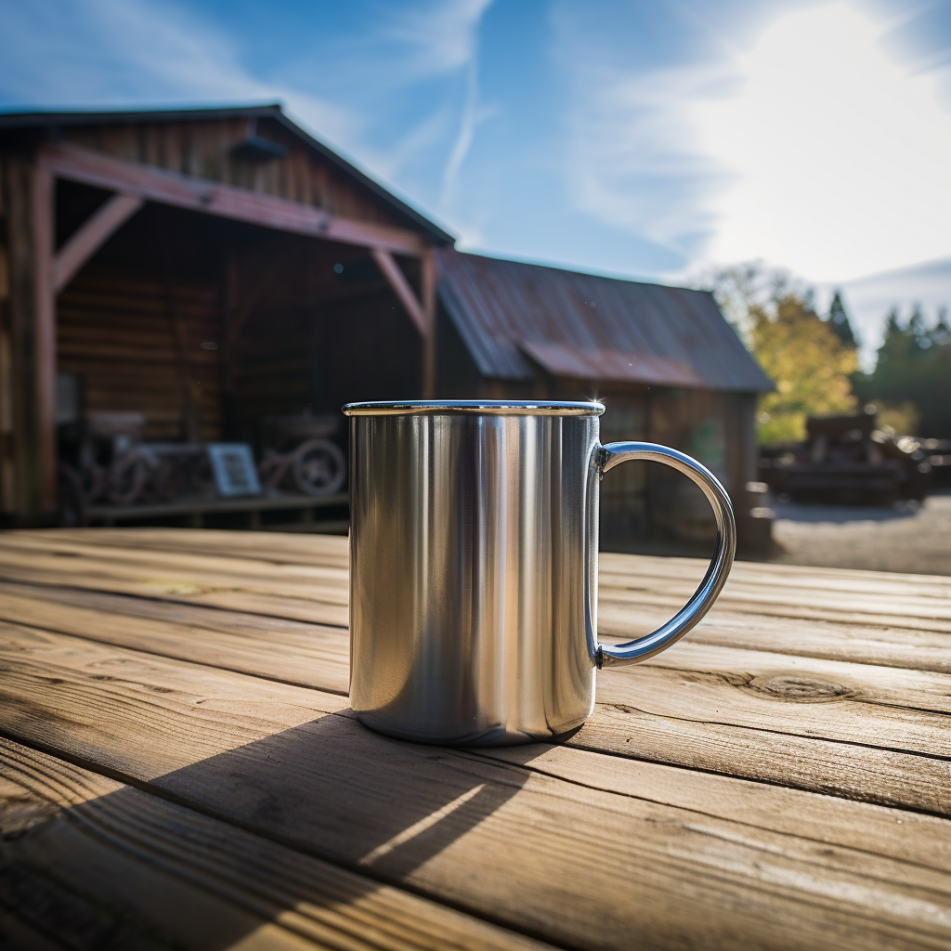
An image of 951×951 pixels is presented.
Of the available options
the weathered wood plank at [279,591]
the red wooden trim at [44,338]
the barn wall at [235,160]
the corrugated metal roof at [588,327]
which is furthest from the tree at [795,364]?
the weathered wood plank at [279,591]

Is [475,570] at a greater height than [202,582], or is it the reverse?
[475,570]

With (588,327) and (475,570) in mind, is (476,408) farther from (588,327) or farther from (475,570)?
(588,327)

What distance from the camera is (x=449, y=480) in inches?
26.7

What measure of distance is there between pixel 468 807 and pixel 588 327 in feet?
38.4

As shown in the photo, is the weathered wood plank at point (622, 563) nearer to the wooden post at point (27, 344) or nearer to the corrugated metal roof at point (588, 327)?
the wooden post at point (27, 344)

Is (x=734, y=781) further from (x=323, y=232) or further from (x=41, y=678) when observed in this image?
(x=323, y=232)

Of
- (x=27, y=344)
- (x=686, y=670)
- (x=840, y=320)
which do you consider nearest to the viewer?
(x=686, y=670)

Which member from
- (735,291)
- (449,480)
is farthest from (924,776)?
(735,291)

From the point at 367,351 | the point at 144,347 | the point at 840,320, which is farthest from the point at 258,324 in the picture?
the point at 840,320

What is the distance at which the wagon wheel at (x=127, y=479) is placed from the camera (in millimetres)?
6699

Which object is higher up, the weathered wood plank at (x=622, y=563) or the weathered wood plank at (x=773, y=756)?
the weathered wood plank at (x=773, y=756)

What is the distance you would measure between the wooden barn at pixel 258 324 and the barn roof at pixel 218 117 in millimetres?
20

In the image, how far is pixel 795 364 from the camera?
27250 mm

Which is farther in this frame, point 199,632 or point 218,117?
point 218,117
